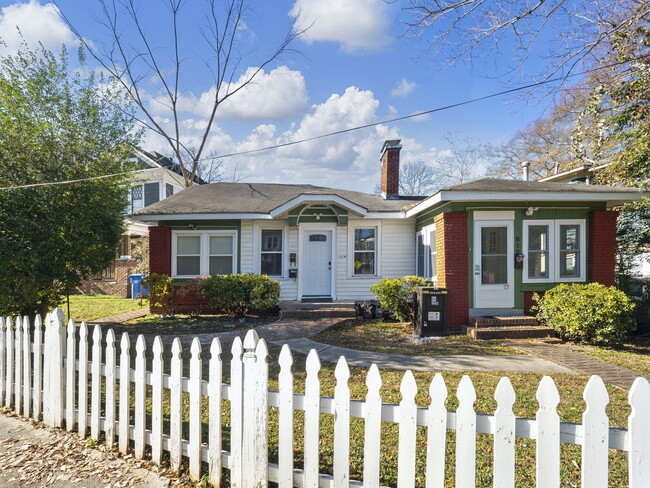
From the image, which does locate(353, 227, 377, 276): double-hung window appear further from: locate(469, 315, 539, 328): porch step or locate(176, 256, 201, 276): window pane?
locate(176, 256, 201, 276): window pane

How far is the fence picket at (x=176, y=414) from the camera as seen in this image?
8.76 feet

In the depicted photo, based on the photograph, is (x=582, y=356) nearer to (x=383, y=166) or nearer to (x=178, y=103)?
(x=383, y=166)

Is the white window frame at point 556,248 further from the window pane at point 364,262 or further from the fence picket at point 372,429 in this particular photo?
the fence picket at point 372,429

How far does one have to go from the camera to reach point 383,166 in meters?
13.9

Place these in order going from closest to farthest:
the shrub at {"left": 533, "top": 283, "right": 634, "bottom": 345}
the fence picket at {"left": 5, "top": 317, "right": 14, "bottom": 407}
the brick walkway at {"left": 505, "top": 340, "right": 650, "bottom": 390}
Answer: the fence picket at {"left": 5, "top": 317, "right": 14, "bottom": 407}
the brick walkway at {"left": 505, "top": 340, "right": 650, "bottom": 390}
the shrub at {"left": 533, "top": 283, "right": 634, "bottom": 345}

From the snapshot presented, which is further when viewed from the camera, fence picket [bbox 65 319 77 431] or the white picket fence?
fence picket [bbox 65 319 77 431]

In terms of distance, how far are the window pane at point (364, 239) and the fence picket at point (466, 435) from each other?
9.98 metres

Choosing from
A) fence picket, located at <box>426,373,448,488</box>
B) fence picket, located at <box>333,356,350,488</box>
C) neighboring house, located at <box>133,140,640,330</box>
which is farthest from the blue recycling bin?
fence picket, located at <box>426,373,448,488</box>

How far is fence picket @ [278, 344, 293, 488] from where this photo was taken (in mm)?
2311

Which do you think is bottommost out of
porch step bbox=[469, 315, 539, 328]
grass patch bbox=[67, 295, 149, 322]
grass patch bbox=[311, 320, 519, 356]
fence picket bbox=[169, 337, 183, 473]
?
grass patch bbox=[67, 295, 149, 322]

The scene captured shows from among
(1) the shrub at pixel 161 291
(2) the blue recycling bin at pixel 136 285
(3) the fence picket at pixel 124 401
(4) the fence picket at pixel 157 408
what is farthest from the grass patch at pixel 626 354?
(2) the blue recycling bin at pixel 136 285

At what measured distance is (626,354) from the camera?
6695 mm

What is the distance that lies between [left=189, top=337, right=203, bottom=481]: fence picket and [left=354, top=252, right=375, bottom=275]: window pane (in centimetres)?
942

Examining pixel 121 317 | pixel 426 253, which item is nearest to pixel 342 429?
pixel 426 253
